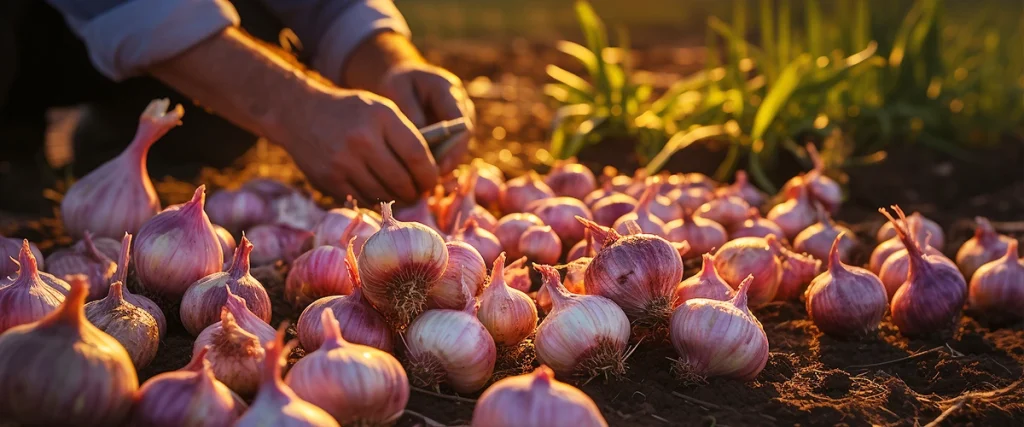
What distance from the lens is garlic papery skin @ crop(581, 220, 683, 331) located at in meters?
1.51

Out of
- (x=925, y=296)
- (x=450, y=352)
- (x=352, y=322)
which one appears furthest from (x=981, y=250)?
(x=352, y=322)

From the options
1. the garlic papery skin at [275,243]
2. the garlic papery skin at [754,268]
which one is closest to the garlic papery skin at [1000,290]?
the garlic papery skin at [754,268]

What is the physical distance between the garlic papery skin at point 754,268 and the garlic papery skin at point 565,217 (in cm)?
44

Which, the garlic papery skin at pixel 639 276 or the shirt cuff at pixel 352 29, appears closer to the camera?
the garlic papery skin at pixel 639 276

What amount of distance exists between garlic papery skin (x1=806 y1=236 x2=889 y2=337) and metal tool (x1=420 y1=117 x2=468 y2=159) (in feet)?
2.94

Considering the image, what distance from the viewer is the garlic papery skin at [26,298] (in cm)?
138

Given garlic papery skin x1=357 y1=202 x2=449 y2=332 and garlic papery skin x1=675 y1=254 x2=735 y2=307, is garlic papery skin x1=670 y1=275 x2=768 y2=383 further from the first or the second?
garlic papery skin x1=357 y1=202 x2=449 y2=332

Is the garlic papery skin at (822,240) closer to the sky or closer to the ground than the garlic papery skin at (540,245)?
closer to the sky

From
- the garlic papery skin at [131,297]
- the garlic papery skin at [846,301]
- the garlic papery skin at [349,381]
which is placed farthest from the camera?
the garlic papery skin at [846,301]

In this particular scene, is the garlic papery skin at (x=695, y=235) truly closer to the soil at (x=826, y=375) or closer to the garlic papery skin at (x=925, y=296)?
the soil at (x=826, y=375)

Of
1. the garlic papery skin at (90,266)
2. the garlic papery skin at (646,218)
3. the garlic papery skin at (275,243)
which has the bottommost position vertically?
the garlic papery skin at (275,243)

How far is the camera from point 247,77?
2.15 m

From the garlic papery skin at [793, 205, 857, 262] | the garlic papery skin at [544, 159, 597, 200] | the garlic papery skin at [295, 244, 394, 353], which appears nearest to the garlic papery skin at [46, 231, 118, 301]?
the garlic papery skin at [295, 244, 394, 353]

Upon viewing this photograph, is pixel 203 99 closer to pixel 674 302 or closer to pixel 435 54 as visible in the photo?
pixel 674 302
